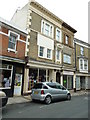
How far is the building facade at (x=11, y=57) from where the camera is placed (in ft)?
37.6

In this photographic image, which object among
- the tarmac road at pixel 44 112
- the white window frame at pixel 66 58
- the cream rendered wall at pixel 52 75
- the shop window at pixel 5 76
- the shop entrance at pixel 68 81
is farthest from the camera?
the white window frame at pixel 66 58

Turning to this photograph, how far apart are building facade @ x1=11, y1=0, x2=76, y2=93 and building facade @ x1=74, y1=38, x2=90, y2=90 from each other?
1716mm

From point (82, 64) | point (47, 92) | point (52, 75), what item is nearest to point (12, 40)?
point (47, 92)

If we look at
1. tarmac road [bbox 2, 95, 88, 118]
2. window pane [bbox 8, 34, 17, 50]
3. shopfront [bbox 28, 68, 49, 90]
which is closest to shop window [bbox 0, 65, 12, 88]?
window pane [bbox 8, 34, 17, 50]

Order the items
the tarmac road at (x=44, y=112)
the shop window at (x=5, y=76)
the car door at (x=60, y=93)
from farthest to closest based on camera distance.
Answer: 1. the shop window at (x=5, y=76)
2. the car door at (x=60, y=93)
3. the tarmac road at (x=44, y=112)

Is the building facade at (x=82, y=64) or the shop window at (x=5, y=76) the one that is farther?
the building facade at (x=82, y=64)

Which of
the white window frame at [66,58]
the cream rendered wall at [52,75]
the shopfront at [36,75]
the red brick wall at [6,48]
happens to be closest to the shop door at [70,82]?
the white window frame at [66,58]

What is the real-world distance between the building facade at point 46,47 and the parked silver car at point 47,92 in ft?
11.1

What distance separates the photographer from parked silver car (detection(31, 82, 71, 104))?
943 centimetres

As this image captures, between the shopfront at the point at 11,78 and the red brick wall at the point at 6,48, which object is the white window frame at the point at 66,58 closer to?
the red brick wall at the point at 6,48

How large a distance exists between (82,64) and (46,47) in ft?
34.0

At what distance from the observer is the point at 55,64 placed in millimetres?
16844

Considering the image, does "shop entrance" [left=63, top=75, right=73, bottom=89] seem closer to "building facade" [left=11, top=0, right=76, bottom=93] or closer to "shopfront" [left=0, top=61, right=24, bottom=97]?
"building facade" [left=11, top=0, right=76, bottom=93]

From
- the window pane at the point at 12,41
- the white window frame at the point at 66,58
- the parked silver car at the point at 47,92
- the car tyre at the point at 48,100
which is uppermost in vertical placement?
the window pane at the point at 12,41
